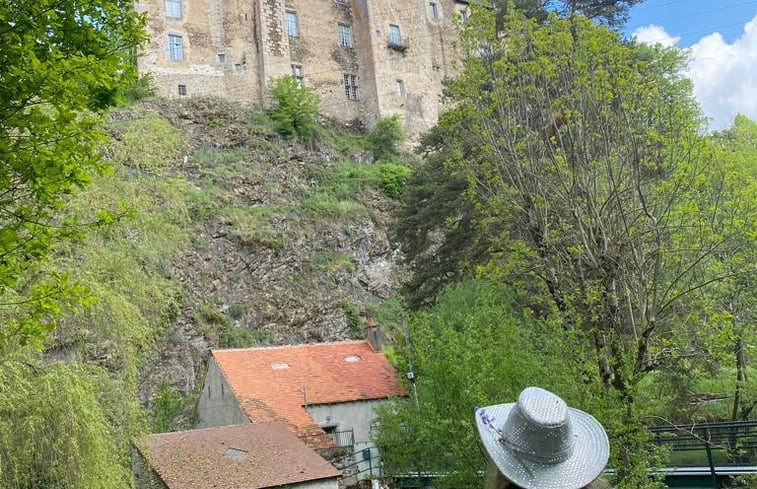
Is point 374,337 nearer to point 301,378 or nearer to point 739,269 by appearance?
point 301,378

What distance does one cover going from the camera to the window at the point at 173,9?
129 feet

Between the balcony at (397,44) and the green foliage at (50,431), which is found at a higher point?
the balcony at (397,44)

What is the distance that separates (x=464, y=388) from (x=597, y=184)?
455 centimetres

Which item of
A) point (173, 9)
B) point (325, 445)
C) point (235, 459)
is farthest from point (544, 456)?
point (173, 9)

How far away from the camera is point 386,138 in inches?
1644

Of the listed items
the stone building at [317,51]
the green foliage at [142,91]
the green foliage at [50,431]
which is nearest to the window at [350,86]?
the stone building at [317,51]

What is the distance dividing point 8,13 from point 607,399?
28.2ft

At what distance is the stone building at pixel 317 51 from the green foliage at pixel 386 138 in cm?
203

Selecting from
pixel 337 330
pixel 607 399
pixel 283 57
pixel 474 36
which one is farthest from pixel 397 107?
pixel 607 399

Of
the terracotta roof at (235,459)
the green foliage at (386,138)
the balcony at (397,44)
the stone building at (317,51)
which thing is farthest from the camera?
the balcony at (397,44)

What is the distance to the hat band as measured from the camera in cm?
262

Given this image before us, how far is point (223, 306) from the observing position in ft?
91.2

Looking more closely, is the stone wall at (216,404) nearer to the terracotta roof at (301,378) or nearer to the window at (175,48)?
the terracotta roof at (301,378)

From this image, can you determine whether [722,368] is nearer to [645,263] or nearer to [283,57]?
[645,263]
